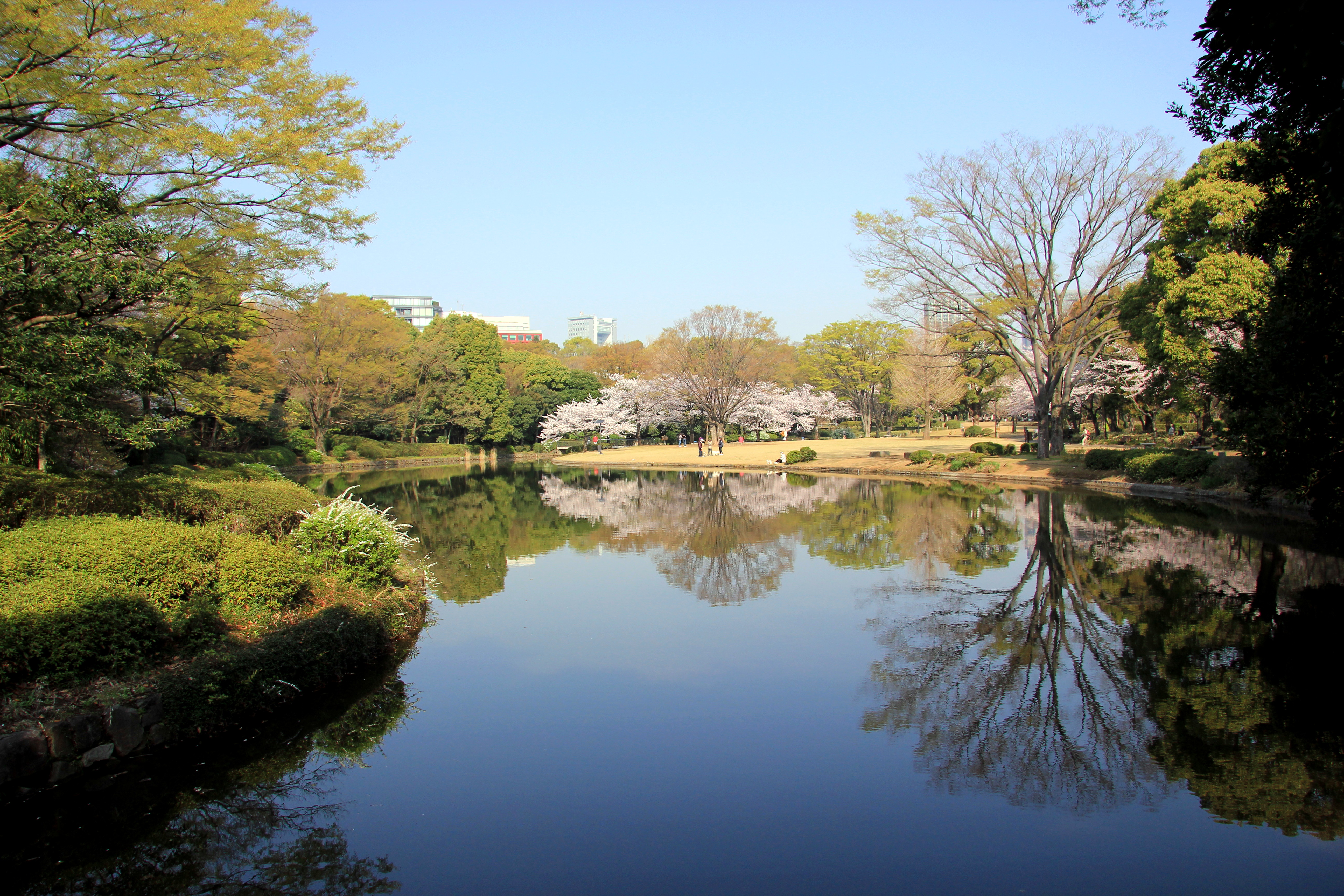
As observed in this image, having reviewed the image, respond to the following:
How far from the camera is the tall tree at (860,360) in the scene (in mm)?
52031

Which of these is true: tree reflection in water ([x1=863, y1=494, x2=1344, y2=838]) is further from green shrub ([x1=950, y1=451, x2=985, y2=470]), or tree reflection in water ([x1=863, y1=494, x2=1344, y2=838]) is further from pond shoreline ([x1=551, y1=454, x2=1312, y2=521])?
green shrub ([x1=950, y1=451, x2=985, y2=470])

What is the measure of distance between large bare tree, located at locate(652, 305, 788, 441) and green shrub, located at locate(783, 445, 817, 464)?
8.40m

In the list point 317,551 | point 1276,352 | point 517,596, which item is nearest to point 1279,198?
point 1276,352

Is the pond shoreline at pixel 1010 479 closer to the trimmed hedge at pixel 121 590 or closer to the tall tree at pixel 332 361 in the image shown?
the tall tree at pixel 332 361

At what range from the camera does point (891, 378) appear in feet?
171

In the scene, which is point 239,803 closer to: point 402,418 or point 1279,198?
point 1279,198

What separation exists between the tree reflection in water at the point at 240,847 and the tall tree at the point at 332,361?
32.5 metres

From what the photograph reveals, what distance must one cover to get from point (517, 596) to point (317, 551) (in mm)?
3162

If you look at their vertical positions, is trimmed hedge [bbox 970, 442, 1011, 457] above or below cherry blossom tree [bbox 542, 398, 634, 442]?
below

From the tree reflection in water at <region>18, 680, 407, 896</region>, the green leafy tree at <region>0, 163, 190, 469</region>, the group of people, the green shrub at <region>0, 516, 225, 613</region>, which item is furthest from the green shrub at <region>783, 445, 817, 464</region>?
the tree reflection in water at <region>18, 680, 407, 896</region>

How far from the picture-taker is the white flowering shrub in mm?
9234

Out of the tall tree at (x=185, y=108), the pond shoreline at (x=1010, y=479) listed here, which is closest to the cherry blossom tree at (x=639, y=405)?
the pond shoreline at (x=1010, y=479)

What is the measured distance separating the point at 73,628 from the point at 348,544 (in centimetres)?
366

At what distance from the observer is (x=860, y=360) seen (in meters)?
53.1
